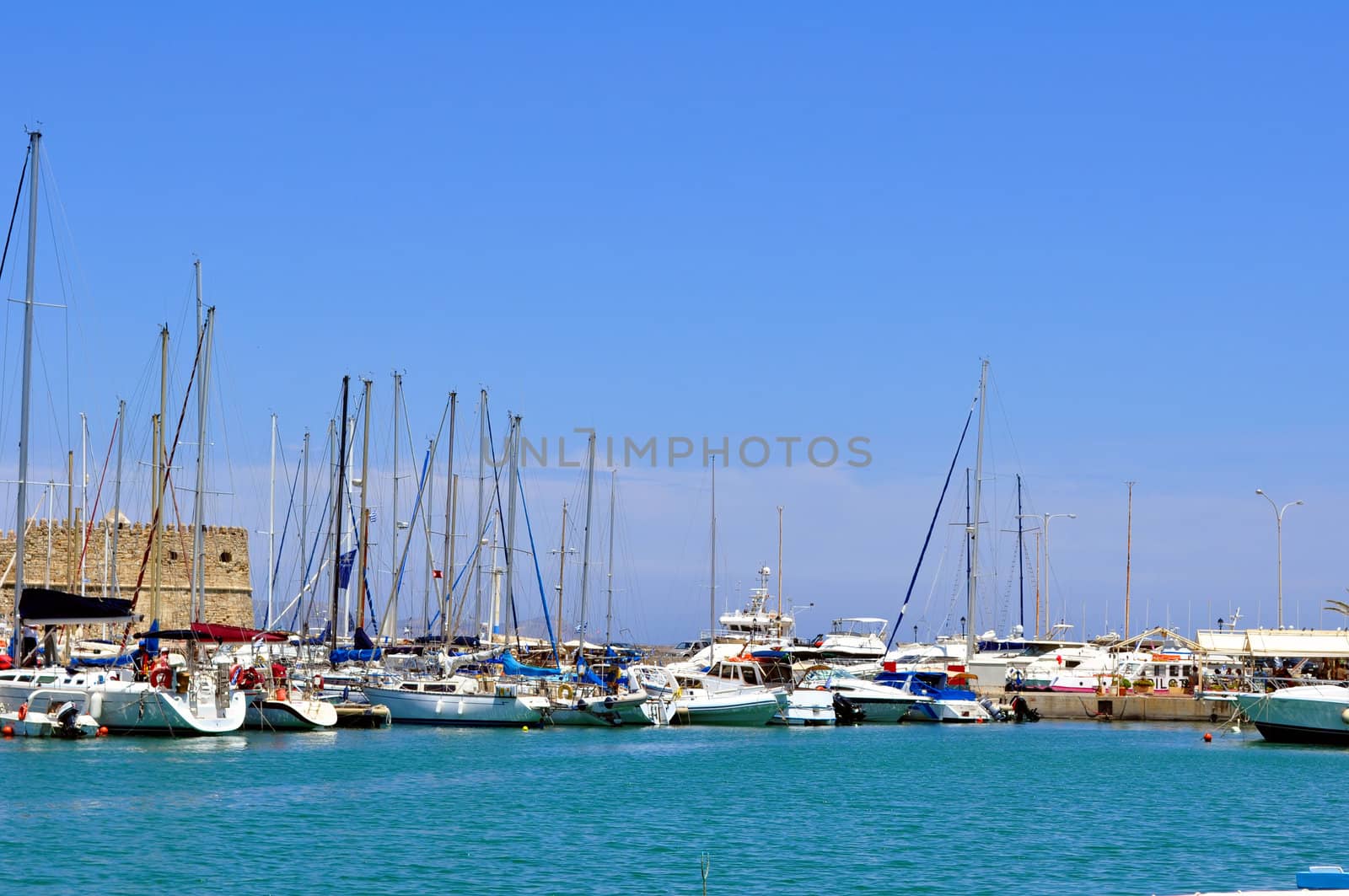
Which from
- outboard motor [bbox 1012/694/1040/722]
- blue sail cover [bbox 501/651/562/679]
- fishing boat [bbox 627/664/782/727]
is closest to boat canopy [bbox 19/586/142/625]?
blue sail cover [bbox 501/651/562/679]

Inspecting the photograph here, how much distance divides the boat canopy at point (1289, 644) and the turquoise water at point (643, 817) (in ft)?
58.1

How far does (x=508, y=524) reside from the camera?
66.1 meters

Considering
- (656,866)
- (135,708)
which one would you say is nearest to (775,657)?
(135,708)

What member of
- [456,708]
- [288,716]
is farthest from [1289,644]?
[288,716]

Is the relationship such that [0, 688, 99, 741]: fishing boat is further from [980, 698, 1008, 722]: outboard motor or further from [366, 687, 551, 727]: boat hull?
[980, 698, 1008, 722]: outboard motor

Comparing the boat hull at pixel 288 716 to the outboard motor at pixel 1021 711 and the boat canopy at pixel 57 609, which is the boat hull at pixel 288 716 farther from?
the outboard motor at pixel 1021 711

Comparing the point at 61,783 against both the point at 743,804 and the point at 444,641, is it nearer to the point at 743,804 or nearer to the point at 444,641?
the point at 743,804

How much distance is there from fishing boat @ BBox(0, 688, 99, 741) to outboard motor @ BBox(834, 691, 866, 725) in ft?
92.1

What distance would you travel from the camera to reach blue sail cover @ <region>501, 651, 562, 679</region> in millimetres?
57656

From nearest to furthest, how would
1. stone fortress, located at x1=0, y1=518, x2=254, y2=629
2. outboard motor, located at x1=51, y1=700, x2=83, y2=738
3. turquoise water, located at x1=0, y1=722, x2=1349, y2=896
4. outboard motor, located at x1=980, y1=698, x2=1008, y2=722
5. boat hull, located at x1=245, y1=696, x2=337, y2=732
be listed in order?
turquoise water, located at x1=0, y1=722, x2=1349, y2=896, outboard motor, located at x1=51, y1=700, x2=83, y2=738, boat hull, located at x1=245, y1=696, x2=337, y2=732, outboard motor, located at x1=980, y1=698, x2=1008, y2=722, stone fortress, located at x1=0, y1=518, x2=254, y2=629

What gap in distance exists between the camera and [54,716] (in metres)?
42.0

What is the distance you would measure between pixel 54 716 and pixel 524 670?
19.8 metres

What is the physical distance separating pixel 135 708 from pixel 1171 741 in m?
34.1

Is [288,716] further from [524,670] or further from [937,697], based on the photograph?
[937,697]
